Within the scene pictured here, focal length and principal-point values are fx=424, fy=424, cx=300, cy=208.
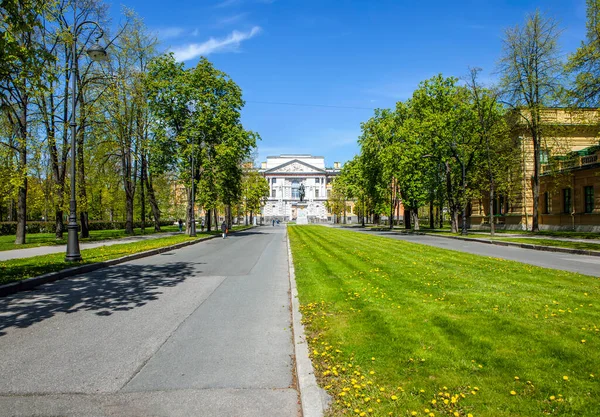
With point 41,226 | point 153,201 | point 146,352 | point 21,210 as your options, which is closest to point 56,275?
point 146,352

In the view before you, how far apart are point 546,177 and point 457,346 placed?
40.3m

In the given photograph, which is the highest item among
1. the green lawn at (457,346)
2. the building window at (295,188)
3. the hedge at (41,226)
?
the building window at (295,188)

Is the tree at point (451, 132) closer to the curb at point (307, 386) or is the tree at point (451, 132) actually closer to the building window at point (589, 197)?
the building window at point (589, 197)

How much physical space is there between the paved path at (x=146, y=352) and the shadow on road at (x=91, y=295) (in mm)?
24

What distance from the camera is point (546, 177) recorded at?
39188 millimetres

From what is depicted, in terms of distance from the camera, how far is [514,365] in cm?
437

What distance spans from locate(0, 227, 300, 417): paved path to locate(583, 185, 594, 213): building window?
109 ft

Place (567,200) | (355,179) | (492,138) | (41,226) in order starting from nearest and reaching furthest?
(492,138), (567,200), (41,226), (355,179)

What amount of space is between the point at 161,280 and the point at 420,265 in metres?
7.60

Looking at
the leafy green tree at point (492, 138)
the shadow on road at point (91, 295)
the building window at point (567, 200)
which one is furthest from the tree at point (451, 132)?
the shadow on road at point (91, 295)

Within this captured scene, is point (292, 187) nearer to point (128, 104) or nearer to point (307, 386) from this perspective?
point (128, 104)

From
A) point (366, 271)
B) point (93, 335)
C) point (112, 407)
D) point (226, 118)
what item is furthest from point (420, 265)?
point (226, 118)

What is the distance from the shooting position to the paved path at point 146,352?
12.9 ft

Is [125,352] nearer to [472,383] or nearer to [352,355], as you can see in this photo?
[352,355]
